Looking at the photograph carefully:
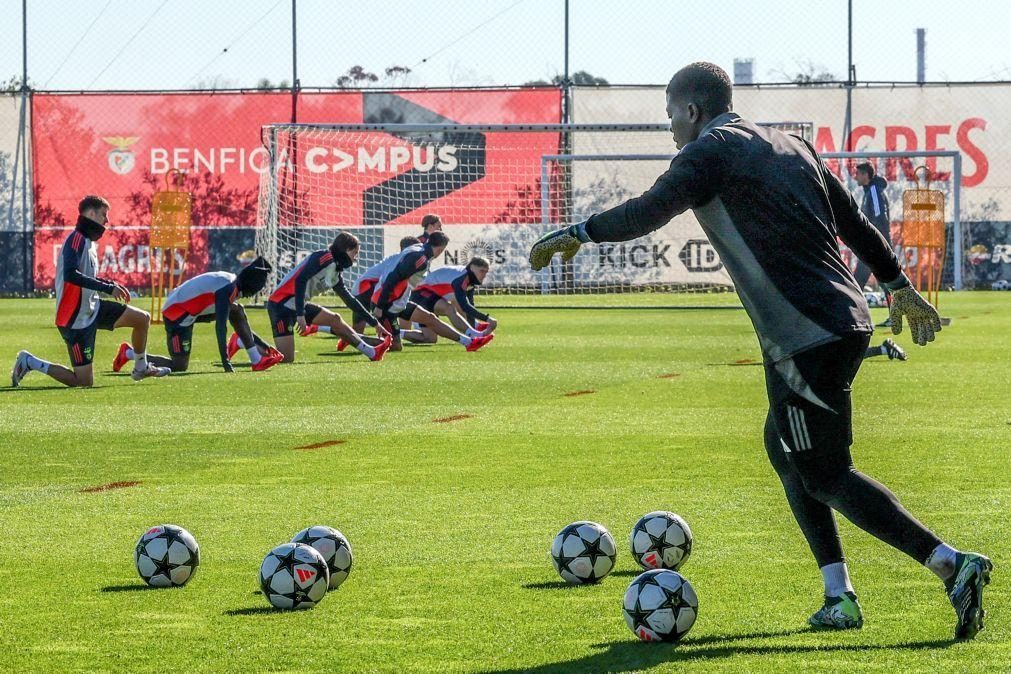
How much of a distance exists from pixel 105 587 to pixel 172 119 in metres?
33.8

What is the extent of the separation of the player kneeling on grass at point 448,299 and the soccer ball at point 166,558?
15.9 m

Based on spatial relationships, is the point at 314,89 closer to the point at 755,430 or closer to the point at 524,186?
the point at 524,186

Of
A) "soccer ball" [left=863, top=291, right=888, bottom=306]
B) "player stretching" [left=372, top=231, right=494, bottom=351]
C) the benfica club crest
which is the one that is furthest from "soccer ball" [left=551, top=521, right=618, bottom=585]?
the benfica club crest

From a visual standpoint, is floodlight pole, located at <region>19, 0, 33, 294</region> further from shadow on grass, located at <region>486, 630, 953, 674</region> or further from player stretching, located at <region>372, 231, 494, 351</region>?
shadow on grass, located at <region>486, 630, 953, 674</region>

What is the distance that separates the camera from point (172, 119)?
3922cm

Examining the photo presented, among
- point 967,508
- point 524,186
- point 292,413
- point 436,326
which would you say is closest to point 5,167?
point 524,186

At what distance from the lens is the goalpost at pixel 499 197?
1473 inches

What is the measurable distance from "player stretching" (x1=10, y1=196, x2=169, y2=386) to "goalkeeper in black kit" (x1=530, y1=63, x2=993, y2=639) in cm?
1089

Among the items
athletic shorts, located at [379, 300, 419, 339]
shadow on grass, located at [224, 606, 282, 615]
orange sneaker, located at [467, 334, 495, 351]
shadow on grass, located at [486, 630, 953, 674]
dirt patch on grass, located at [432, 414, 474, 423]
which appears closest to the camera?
shadow on grass, located at [486, 630, 953, 674]

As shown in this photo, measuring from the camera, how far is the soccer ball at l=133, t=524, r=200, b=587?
21.6ft

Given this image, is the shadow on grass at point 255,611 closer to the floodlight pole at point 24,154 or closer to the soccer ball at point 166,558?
the soccer ball at point 166,558

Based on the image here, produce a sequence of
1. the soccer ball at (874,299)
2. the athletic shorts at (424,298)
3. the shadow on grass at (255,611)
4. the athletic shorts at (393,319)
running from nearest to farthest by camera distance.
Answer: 1. the shadow on grass at (255,611)
2. the athletic shorts at (393,319)
3. the athletic shorts at (424,298)
4. the soccer ball at (874,299)

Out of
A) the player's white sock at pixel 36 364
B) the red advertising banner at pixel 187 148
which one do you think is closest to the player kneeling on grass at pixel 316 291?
the player's white sock at pixel 36 364

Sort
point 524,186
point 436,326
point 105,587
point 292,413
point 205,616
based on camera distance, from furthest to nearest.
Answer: point 524,186, point 436,326, point 292,413, point 105,587, point 205,616
